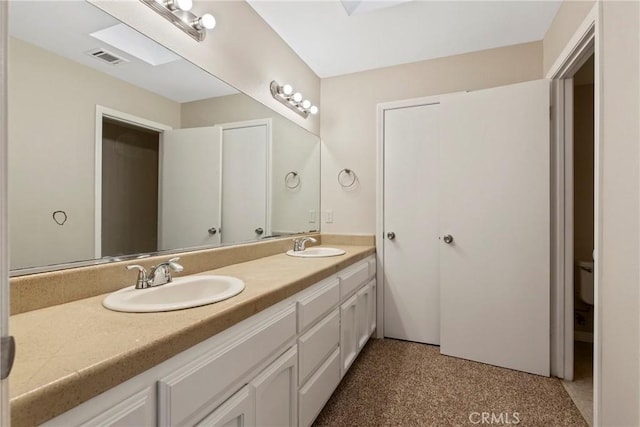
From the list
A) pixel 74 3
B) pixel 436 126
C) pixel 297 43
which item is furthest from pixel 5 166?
pixel 436 126

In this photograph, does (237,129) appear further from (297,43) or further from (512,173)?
(512,173)

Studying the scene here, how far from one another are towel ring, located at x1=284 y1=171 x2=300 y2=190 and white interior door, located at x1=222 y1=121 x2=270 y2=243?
0.27 metres

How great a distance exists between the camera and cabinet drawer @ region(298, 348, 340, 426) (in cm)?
129

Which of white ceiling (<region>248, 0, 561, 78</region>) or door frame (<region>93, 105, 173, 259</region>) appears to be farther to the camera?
white ceiling (<region>248, 0, 561, 78</region>)

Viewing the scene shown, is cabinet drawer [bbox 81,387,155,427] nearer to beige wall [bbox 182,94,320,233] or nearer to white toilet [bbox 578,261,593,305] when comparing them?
beige wall [bbox 182,94,320,233]

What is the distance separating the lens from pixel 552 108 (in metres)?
1.96

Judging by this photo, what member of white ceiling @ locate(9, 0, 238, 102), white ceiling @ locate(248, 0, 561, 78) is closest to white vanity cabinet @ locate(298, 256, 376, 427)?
white ceiling @ locate(9, 0, 238, 102)

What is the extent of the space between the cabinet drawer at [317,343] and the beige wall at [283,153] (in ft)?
2.77

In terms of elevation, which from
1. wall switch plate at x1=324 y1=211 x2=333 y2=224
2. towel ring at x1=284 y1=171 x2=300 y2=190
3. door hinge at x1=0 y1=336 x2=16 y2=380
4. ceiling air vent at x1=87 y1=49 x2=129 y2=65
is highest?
ceiling air vent at x1=87 y1=49 x2=129 y2=65

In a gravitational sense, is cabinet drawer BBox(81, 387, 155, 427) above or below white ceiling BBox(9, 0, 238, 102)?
below

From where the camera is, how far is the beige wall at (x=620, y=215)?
1032 millimetres

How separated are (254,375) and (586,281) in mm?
2787

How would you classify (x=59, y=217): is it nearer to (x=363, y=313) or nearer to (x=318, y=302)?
(x=318, y=302)

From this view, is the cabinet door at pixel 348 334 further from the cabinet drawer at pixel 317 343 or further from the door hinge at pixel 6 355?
the door hinge at pixel 6 355
